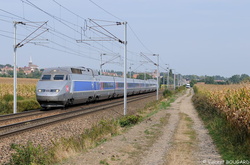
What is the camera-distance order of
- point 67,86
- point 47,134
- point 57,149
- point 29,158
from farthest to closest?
1. point 67,86
2. point 47,134
3. point 57,149
4. point 29,158

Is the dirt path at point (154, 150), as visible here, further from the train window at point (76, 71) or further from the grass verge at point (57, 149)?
the train window at point (76, 71)

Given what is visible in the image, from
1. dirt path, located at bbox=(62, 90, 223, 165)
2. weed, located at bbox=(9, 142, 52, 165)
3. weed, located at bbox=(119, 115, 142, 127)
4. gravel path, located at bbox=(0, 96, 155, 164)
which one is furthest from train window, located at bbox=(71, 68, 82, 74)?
weed, located at bbox=(9, 142, 52, 165)

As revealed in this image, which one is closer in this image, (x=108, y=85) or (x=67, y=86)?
(x=67, y=86)

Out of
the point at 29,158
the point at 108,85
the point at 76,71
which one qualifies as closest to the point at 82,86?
the point at 76,71

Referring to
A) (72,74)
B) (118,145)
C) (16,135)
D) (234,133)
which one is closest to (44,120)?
(16,135)

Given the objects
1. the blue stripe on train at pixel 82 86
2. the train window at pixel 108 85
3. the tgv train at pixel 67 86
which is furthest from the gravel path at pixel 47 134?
the train window at pixel 108 85

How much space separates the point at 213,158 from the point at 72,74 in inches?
709

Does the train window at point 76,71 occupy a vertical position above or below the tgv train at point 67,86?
above

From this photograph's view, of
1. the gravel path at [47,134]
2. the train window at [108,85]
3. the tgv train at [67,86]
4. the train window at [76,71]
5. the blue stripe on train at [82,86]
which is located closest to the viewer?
the gravel path at [47,134]

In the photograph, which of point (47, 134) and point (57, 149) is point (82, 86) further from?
point (57, 149)

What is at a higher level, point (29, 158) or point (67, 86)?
point (67, 86)

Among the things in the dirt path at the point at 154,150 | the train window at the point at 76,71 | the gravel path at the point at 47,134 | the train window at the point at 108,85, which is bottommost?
the gravel path at the point at 47,134

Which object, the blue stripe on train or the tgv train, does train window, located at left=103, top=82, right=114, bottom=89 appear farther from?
the blue stripe on train

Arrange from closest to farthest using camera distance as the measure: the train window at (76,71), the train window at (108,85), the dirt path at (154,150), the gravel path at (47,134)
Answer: the dirt path at (154,150) < the gravel path at (47,134) < the train window at (76,71) < the train window at (108,85)
